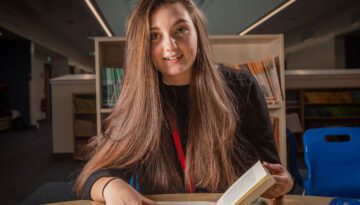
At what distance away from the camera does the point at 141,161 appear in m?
1.08

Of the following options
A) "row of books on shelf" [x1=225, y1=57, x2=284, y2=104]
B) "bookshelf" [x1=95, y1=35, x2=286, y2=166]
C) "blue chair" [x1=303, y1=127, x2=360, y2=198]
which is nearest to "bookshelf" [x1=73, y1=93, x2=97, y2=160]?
"bookshelf" [x1=95, y1=35, x2=286, y2=166]

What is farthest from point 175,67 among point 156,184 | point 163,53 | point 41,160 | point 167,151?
point 41,160

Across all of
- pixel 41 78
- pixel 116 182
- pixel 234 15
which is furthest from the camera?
pixel 41 78

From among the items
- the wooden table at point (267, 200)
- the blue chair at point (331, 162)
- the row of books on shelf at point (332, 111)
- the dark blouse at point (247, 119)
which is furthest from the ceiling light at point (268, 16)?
the wooden table at point (267, 200)

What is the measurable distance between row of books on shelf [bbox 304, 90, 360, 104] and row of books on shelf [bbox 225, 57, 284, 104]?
224 centimetres

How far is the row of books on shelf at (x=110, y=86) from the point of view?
258 cm

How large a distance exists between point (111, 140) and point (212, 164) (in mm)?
350

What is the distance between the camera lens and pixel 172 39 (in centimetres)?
106

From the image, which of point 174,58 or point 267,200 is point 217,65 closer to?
point 174,58

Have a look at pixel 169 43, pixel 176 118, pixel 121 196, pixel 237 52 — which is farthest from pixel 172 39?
pixel 237 52

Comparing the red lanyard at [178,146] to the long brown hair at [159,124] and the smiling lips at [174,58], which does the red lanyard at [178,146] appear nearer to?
the long brown hair at [159,124]

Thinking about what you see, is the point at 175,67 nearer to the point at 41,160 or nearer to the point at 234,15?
the point at 41,160

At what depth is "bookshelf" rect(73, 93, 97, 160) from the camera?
460 cm

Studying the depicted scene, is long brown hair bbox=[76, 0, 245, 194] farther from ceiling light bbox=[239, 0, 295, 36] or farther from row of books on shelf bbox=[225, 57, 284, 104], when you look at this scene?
ceiling light bbox=[239, 0, 295, 36]
